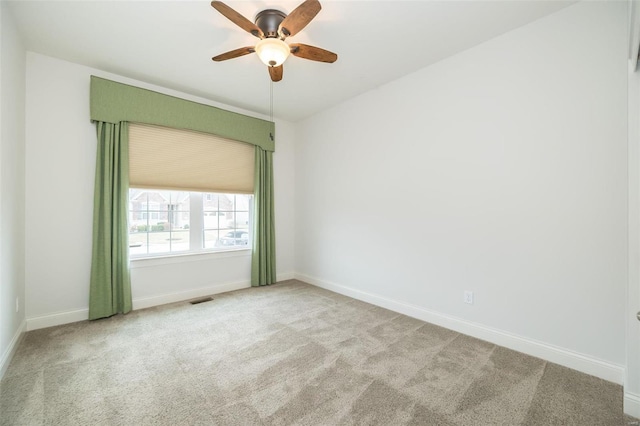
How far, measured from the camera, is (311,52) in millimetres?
2277

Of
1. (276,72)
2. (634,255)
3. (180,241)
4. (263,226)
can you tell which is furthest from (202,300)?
(634,255)

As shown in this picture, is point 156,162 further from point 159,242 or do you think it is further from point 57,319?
point 57,319

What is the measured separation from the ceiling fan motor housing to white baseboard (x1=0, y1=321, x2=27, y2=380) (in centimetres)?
317

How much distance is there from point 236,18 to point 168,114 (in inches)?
81.2

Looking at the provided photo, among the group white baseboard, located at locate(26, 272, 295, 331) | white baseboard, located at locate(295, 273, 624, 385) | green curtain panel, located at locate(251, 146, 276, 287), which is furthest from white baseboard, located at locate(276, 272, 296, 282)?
white baseboard, located at locate(295, 273, 624, 385)

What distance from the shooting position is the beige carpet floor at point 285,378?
5.33 ft

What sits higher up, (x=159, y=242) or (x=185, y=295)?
(x=159, y=242)

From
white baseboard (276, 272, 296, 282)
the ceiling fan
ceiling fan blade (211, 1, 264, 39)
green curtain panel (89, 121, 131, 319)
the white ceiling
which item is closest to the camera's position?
ceiling fan blade (211, 1, 264, 39)

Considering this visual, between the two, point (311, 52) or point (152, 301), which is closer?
point (311, 52)

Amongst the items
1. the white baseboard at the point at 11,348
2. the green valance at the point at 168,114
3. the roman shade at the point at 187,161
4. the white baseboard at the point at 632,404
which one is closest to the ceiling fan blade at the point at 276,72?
the green valance at the point at 168,114

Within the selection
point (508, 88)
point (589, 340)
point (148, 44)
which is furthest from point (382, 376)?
point (148, 44)

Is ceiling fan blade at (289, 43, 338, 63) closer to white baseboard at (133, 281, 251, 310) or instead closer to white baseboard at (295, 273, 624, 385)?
white baseboard at (295, 273, 624, 385)

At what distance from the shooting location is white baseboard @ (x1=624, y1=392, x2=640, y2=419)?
1620 millimetres

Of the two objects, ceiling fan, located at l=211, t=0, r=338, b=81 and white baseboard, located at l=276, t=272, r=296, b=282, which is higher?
ceiling fan, located at l=211, t=0, r=338, b=81
